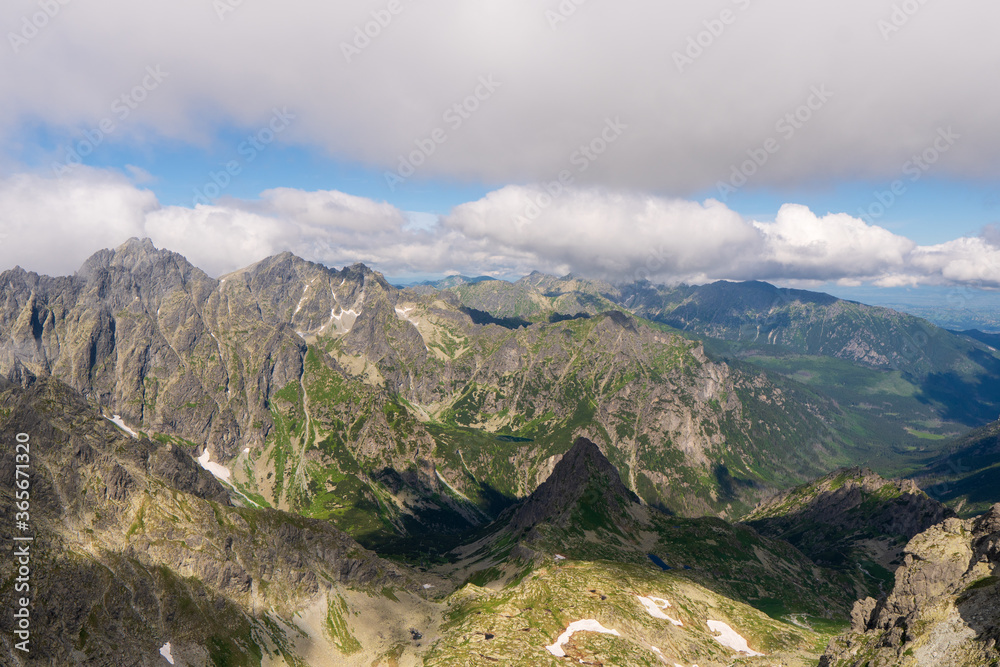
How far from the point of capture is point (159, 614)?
13750 centimetres

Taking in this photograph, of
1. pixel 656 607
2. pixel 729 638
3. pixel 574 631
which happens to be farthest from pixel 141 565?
pixel 729 638

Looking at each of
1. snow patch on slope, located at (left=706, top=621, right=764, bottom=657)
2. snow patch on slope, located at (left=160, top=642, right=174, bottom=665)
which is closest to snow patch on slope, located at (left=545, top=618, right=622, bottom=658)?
snow patch on slope, located at (left=706, top=621, right=764, bottom=657)

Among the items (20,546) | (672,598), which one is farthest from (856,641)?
(20,546)

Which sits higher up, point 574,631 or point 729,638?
point 574,631

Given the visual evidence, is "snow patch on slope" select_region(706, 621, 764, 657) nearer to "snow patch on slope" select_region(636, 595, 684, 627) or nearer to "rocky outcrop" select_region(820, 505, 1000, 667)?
"snow patch on slope" select_region(636, 595, 684, 627)

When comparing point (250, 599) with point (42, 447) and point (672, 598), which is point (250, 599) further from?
point (672, 598)

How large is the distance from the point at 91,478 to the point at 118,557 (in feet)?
119

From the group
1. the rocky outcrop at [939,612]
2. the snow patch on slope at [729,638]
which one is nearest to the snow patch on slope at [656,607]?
the snow patch on slope at [729,638]

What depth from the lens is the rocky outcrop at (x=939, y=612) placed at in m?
70.2

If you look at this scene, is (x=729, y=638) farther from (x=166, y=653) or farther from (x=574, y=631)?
(x=166, y=653)

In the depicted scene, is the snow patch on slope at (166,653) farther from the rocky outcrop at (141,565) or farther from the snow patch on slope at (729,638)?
the snow patch on slope at (729,638)

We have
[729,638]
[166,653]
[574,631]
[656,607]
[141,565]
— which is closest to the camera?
[166,653]

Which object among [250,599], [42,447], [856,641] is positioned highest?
[42,447]

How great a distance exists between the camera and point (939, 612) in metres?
76.6
